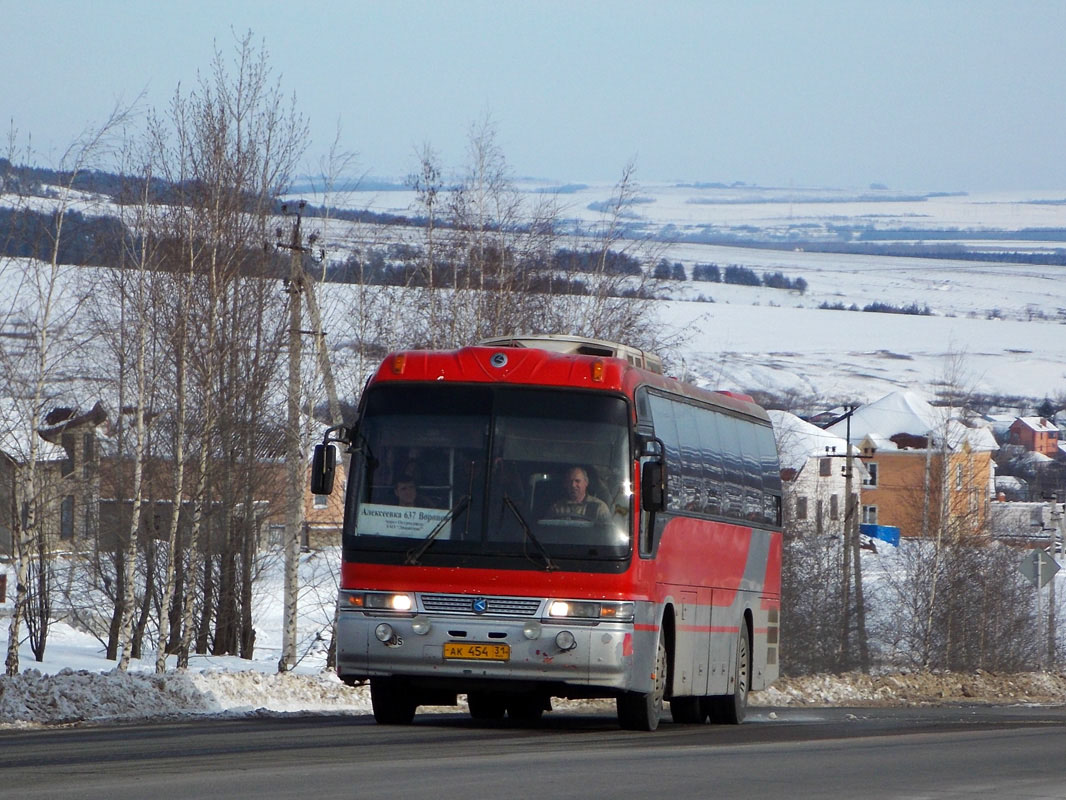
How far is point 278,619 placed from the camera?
55562mm

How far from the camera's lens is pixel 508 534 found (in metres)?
13.3

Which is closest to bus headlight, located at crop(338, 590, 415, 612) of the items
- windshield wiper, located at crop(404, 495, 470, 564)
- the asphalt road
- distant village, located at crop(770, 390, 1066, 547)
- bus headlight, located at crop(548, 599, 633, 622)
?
windshield wiper, located at crop(404, 495, 470, 564)

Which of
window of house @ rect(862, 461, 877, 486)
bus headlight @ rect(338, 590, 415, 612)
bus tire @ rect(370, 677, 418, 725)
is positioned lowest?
bus tire @ rect(370, 677, 418, 725)

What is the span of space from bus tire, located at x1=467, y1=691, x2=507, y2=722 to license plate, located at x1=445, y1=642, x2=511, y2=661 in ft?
8.35

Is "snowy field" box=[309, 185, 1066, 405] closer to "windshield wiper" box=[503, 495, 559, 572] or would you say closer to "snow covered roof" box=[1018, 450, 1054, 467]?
"snow covered roof" box=[1018, 450, 1054, 467]

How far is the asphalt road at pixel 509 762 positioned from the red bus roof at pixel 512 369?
3031 millimetres

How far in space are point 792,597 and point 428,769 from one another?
122 ft

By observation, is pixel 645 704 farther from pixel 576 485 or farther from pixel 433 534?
pixel 433 534

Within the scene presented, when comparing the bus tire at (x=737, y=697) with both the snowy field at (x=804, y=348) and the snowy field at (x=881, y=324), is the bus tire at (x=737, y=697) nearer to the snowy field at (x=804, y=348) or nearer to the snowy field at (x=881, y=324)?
the snowy field at (x=804, y=348)

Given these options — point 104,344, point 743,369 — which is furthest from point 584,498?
point 743,369

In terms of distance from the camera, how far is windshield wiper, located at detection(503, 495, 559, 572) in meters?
13.2

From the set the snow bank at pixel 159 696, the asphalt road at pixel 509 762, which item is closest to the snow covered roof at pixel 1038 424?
the snow bank at pixel 159 696

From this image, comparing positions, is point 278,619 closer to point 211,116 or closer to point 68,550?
point 68,550

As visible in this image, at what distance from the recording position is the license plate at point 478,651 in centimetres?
1312
